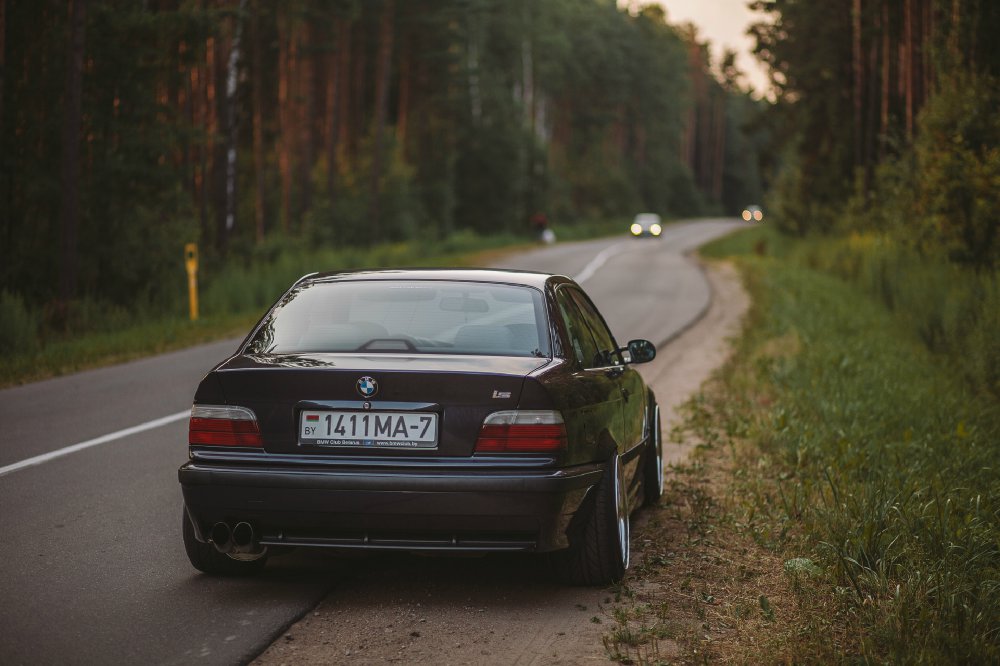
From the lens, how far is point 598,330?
758cm

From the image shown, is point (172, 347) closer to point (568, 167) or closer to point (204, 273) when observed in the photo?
point (204, 273)

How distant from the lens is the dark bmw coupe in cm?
551

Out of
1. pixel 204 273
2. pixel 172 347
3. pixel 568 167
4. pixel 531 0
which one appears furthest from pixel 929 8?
pixel 568 167

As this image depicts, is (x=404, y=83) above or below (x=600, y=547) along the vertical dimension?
above

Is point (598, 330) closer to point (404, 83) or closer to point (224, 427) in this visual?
point (224, 427)

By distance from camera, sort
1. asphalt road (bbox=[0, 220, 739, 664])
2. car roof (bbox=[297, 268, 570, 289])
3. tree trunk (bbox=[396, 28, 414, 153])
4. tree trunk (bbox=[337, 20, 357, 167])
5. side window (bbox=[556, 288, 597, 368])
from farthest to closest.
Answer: tree trunk (bbox=[396, 28, 414, 153]) < tree trunk (bbox=[337, 20, 357, 167]) < car roof (bbox=[297, 268, 570, 289]) < side window (bbox=[556, 288, 597, 368]) < asphalt road (bbox=[0, 220, 739, 664])

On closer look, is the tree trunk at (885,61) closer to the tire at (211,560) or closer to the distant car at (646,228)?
the tire at (211,560)

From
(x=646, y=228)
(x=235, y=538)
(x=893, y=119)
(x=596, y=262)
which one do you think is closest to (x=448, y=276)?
(x=235, y=538)

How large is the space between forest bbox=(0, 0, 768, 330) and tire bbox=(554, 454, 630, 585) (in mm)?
14485

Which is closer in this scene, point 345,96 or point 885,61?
point 885,61

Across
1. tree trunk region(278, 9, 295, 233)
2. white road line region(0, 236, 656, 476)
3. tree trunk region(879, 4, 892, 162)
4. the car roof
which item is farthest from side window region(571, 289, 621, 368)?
tree trunk region(278, 9, 295, 233)

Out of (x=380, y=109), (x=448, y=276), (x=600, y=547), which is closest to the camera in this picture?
(x=600, y=547)

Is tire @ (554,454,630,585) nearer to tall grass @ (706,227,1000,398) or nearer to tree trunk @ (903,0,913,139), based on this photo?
tall grass @ (706,227,1000,398)

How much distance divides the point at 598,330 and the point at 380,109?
43667 mm
